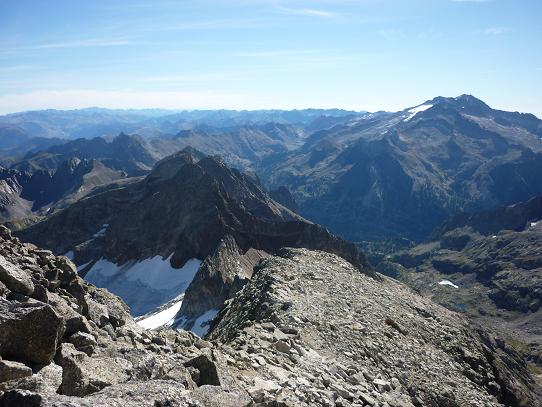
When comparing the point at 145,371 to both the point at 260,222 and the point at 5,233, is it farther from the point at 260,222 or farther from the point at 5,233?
the point at 260,222

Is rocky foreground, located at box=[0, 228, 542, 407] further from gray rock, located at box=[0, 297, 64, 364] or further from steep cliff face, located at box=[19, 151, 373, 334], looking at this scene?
steep cliff face, located at box=[19, 151, 373, 334]

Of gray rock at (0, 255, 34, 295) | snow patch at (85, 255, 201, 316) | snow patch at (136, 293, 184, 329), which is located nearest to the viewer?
gray rock at (0, 255, 34, 295)

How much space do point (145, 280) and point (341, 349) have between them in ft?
393

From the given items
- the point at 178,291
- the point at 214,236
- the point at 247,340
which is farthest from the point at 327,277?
the point at 214,236

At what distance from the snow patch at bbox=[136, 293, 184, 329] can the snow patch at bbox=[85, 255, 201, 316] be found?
12387 mm

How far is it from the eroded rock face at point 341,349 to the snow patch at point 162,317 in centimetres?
5917

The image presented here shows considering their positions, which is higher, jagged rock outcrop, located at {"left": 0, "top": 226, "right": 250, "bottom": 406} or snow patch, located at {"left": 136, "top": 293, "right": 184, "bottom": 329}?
jagged rock outcrop, located at {"left": 0, "top": 226, "right": 250, "bottom": 406}

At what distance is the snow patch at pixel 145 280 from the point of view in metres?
126

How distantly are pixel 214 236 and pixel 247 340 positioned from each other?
118935 mm

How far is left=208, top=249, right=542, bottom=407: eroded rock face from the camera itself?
19375mm

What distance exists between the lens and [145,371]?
13781 millimetres

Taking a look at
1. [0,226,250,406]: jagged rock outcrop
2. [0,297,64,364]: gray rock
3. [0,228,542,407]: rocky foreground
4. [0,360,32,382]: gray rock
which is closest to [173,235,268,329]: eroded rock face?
[0,228,542,407]: rocky foreground

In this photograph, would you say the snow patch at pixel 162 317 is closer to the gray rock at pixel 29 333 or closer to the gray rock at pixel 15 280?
the gray rock at pixel 15 280

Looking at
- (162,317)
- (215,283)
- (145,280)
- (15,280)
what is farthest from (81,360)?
(145,280)
